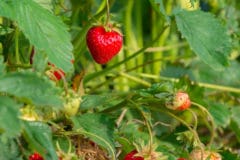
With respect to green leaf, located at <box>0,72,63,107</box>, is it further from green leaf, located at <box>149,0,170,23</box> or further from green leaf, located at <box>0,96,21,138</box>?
green leaf, located at <box>149,0,170,23</box>

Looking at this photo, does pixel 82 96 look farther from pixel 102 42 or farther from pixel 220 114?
pixel 220 114

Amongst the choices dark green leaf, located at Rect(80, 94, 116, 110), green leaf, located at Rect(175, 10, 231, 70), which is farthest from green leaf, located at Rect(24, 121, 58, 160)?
green leaf, located at Rect(175, 10, 231, 70)

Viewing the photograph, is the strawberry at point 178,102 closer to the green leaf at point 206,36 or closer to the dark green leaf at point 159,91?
the dark green leaf at point 159,91

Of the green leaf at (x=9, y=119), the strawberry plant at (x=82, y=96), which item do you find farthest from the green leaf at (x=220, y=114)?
the green leaf at (x=9, y=119)

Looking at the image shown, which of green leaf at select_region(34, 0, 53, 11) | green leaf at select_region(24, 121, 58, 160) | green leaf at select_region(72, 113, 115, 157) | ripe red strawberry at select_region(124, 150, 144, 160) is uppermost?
green leaf at select_region(34, 0, 53, 11)

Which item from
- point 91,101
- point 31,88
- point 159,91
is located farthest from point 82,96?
point 31,88

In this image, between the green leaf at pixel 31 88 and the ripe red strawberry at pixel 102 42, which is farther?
the ripe red strawberry at pixel 102 42

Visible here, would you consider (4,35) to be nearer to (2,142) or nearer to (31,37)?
(31,37)
